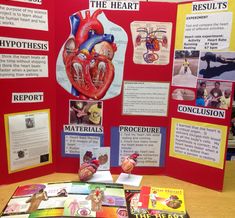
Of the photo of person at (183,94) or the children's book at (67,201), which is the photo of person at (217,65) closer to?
the photo of person at (183,94)

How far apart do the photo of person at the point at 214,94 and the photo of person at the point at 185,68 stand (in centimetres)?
3

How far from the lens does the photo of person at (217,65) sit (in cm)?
84

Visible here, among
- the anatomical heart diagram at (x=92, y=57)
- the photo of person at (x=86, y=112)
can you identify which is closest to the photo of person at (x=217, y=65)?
the anatomical heart diagram at (x=92, y=57)

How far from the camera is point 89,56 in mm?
925

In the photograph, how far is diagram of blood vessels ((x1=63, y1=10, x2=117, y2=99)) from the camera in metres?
0.91

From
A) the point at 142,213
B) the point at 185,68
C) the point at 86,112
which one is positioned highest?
the point at 185,68

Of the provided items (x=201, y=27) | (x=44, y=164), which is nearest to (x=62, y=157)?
(x=44, y=164)

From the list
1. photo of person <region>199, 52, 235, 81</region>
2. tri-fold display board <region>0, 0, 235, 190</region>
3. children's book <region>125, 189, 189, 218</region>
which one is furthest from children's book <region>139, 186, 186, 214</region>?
photo of person <region>199, 52, 235, 81</region>

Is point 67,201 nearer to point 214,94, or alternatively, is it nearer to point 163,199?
point 163,199

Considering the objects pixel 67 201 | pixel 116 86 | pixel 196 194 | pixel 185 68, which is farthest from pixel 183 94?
pixel 67 201

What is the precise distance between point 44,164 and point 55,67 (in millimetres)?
361

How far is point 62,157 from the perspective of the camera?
3.27ft

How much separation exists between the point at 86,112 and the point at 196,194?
0.48 meters

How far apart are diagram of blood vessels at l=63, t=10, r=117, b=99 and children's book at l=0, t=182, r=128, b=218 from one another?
32 centimetres
